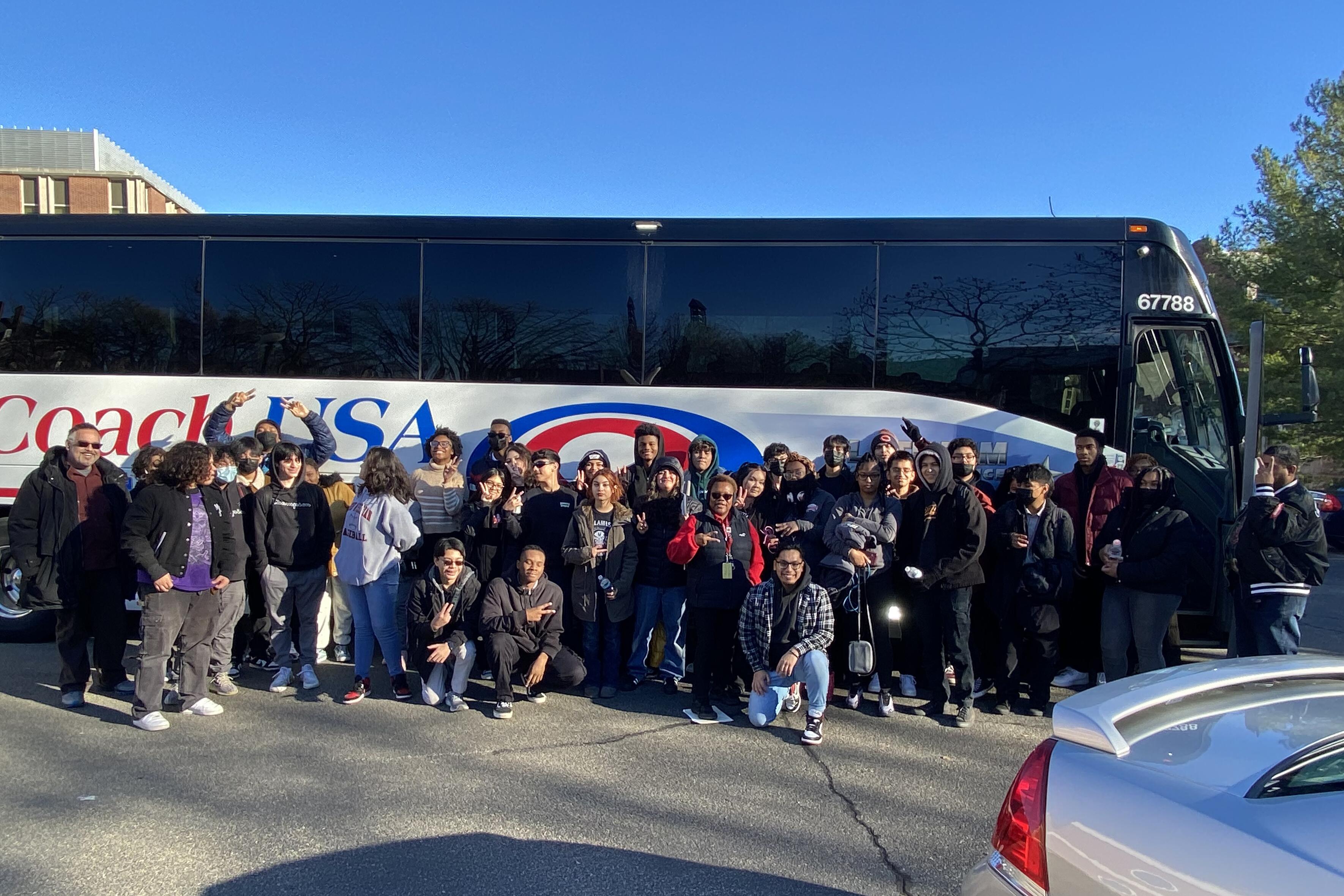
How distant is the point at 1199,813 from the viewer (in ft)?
6.64

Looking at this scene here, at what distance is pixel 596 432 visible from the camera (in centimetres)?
764

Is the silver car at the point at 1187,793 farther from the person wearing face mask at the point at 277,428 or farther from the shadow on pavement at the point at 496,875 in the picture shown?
the person wearing face mask at the point at 277,428

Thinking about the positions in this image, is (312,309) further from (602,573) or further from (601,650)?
(601,650)

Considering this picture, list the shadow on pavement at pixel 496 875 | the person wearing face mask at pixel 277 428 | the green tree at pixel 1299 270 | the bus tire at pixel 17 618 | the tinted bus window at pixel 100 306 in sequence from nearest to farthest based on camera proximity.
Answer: the shadow on pavement at pixel 496 875
the person wearing face mask at pixel 277 428
the tinted bus window at pixel 100 306
the bus tire at pixel 17 618
the green tree at pixel 1299 270

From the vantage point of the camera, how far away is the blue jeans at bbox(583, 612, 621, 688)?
669 cm

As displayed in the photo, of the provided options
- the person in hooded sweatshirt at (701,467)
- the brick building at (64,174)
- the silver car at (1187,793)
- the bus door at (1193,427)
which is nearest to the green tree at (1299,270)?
the bus door at (1193,427)

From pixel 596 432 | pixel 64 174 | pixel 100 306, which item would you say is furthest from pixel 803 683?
pixel 64 174

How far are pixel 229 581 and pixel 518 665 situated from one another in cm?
211

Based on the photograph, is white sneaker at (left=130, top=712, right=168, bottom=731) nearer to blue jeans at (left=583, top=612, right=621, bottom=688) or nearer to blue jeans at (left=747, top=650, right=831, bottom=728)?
blue jeans at (left=583, top=612, right=621, bottom=688)

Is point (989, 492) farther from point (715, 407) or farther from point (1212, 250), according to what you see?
point (1212, 250)

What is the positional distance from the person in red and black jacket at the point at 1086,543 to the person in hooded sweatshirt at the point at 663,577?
9.02 ft

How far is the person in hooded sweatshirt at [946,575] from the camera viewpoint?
6.08 meters

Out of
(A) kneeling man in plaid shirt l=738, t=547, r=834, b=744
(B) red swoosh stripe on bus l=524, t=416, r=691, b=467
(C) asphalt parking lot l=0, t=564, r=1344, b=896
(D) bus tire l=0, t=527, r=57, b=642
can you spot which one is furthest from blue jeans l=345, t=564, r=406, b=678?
(D) bus tire l=0, t=527, r=57, b=642

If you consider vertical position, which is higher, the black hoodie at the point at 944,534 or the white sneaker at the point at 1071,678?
the black hoodie at the point at 944,534
